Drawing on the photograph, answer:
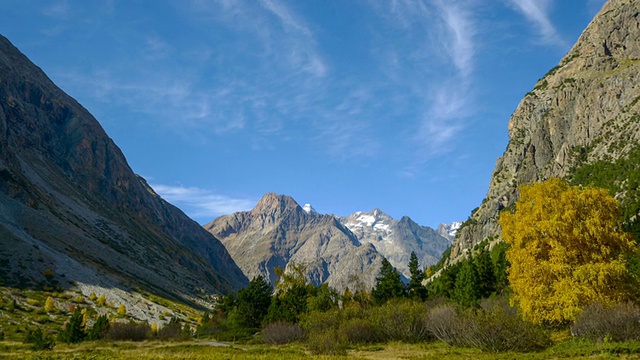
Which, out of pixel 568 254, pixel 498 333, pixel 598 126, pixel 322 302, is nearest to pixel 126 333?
pixel 322 302

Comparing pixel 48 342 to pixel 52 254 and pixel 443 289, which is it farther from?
pixel 443 289

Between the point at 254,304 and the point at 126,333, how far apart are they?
84.3ft

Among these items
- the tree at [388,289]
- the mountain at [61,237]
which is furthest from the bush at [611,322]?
the mountain at [61,237]

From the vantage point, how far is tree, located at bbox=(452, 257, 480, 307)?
65438 millimetres

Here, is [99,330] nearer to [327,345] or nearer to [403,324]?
[327,345]

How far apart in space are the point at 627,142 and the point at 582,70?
248 ft

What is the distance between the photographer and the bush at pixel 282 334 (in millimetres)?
49531

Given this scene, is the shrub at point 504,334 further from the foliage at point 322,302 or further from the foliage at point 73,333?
the foliage at point 73,333

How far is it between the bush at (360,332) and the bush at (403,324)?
72cm

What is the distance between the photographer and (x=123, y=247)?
151m

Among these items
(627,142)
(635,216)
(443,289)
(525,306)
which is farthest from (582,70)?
(525,306)

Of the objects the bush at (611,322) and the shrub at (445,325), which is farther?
the shrub at (445,325)

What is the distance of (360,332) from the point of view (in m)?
44.4

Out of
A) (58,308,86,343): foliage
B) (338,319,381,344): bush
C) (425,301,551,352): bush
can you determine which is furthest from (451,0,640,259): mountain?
(58,308,86,343): foliage
